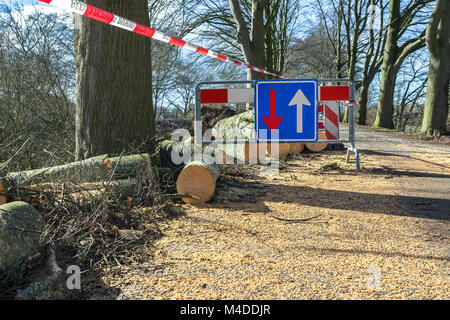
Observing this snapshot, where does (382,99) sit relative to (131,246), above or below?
above

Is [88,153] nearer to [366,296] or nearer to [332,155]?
[366,296]

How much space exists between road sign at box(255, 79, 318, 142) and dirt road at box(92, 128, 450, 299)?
2.73ft

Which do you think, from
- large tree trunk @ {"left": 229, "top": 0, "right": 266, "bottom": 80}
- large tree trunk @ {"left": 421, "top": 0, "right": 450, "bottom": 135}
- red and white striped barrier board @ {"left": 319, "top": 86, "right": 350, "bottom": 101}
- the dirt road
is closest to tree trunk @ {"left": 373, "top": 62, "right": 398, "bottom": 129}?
large tree trunk @ {"left": 421, "top": 0, "right": 450, "bottom": 135}

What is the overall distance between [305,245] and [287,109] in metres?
3.40

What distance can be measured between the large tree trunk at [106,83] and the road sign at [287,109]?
6.84ft

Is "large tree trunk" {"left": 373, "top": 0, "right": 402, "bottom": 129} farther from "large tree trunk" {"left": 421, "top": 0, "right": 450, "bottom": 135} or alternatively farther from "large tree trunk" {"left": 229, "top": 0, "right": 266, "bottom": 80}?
"large tree trunk" {"left": 229, "top": 0, "right": 266, "bottom": 80}

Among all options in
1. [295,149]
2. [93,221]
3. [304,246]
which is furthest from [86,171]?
[295,149]

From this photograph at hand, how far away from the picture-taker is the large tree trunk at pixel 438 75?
13.1 m

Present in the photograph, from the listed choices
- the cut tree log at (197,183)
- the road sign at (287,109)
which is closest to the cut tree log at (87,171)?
the cut tree log at (197,183)

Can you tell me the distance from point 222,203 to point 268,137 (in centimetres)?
199

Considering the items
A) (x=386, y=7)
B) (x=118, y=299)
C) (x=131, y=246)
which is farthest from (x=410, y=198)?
(x=386, y=7)

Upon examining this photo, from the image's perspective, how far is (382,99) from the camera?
19.1 m

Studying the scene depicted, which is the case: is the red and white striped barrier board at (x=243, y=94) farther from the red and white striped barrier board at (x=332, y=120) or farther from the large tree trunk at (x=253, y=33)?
the large tree trunk at (x=253, y=33)

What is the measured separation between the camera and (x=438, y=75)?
1334 centimetres
